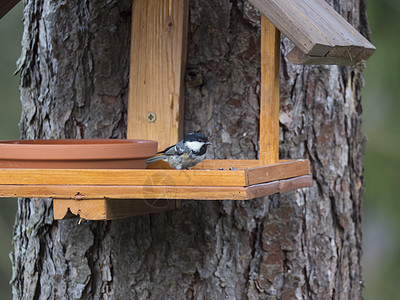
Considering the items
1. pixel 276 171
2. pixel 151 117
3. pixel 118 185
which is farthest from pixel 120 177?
pixel 151 117

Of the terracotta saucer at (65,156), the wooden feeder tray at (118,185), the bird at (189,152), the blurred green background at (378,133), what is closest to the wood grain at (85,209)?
the wooden feeder tray at (118,185)

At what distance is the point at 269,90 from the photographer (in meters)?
2.14

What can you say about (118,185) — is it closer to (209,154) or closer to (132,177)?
(132,177)

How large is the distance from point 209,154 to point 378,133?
256cm

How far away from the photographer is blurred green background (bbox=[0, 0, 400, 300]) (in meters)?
4.61

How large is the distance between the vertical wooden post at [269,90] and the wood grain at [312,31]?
11 centimetres

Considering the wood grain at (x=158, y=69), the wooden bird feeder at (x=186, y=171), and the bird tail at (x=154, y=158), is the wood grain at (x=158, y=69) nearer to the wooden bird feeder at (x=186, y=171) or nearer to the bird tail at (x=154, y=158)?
the wooden bird feeder at (x=186, y=171)

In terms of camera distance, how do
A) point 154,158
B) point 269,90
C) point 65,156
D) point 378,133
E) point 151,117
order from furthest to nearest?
point 378,133
point 151,117
point 154,158
point 269,90
point 65,156

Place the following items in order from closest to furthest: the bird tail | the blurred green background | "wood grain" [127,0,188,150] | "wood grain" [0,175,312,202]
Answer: "wood grain" [0,175,312,202] < the bird tail < "wood grain" [127,0,188,150] < the blurred green background

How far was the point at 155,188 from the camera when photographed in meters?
1.89

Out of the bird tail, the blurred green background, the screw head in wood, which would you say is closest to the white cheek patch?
the bird tail

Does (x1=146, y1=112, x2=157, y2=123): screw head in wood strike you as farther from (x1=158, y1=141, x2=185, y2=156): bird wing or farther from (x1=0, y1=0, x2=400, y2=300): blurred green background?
(x1=0, y1=0, x2=400, y2=300): blurred green background

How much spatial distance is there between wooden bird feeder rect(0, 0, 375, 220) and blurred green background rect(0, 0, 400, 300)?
8.18 ft

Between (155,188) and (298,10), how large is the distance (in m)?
0.70
